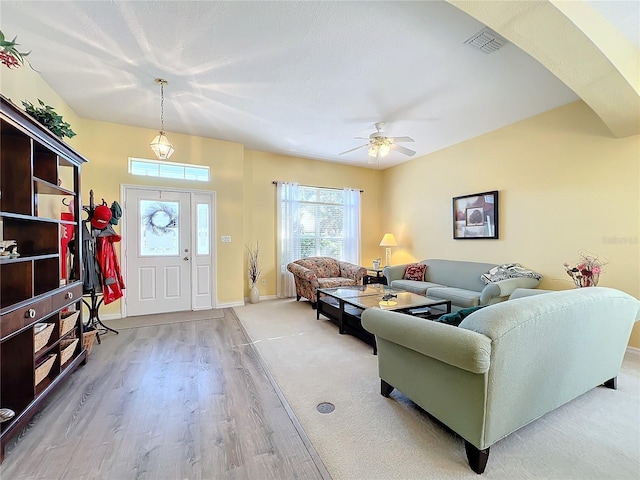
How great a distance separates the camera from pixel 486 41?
2.26m

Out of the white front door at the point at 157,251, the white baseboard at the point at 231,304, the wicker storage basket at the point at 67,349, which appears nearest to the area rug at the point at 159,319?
the white front door at the point at 157,251

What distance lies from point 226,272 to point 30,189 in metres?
3.09

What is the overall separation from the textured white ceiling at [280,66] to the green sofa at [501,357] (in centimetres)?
213

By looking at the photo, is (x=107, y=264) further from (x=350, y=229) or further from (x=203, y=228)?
(x=350, y=229)

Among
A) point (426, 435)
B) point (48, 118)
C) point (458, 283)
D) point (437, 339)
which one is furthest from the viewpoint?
point (458, 283)

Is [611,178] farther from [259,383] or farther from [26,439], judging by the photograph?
[26,439]

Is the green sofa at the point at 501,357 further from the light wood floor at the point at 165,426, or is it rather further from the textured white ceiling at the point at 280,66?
the textured white ceiling at the point at 280,66

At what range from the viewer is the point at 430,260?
502 cm

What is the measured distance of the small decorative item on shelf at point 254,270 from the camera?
16.8 ft

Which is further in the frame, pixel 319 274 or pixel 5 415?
pixel 319 274

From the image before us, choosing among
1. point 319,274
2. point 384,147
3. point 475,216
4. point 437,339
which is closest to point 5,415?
point 437,339

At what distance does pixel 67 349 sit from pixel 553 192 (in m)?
5.49

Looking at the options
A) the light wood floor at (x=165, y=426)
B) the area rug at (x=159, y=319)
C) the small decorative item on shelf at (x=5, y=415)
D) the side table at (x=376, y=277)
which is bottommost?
the area rug at (x=159, y=319)

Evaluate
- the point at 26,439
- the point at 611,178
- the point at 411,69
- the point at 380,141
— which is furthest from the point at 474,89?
the point at 26,439
